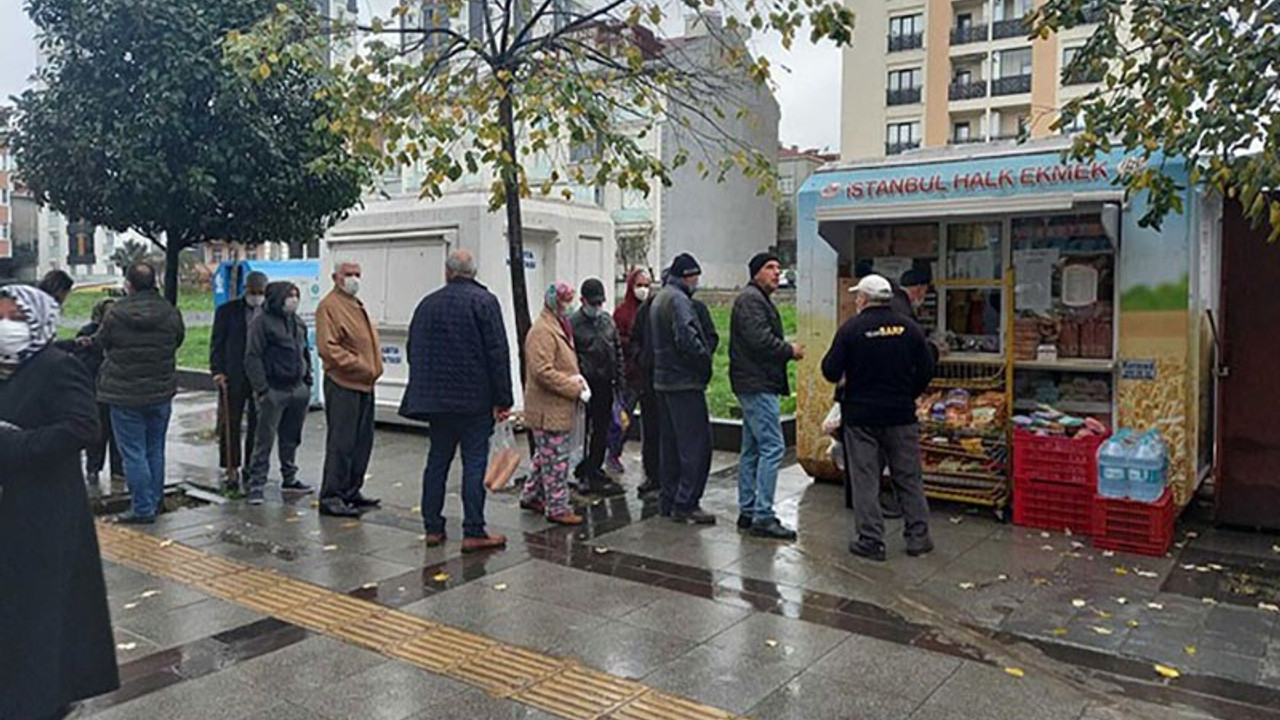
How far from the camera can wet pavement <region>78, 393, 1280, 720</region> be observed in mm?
3934

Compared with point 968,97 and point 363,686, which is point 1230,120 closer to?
point 363,686

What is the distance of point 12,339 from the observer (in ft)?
10.2

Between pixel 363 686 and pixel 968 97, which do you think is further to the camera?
pixel 968 97

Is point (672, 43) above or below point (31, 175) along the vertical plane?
above

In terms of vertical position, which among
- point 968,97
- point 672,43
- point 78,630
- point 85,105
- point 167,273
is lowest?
point 78,630

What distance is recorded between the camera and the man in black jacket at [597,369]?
7.59 metres

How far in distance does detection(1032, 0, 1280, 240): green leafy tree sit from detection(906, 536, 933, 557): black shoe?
2.34m

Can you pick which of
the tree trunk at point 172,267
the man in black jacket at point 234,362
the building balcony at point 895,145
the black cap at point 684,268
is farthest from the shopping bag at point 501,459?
the building balcony at point 895,145

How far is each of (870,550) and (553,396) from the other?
91.7 inches

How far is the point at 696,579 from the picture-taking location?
18.1 ft

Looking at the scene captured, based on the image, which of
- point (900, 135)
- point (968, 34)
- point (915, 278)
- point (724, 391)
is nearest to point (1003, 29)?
point (968, 34)

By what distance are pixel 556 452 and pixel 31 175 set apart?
464 cm

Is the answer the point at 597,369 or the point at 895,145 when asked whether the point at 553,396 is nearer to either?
the point at 597,369

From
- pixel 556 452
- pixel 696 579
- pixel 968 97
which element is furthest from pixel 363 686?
pixel 968 97
